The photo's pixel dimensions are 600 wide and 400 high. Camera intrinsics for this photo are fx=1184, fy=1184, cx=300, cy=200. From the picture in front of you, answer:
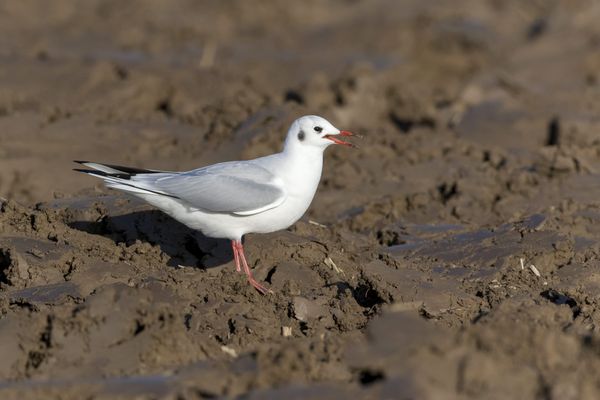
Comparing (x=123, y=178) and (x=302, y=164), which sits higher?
(x=302, y=164)

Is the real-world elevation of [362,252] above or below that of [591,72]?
below

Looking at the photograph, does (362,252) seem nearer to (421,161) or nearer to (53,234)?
(53,234)

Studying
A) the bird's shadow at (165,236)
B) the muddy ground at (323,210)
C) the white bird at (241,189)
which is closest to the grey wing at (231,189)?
the white bird at (241,189)

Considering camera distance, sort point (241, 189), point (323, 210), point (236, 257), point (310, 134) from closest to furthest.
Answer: point (241, 189), point (236, 257), point (310, 134), point (323, 210)

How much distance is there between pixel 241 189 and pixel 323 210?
113 inches

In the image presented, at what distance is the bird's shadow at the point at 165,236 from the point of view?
8.95 metres

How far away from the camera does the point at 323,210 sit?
11172 millimetres

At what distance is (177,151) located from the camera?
1261cm

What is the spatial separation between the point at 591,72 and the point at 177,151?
7.19m

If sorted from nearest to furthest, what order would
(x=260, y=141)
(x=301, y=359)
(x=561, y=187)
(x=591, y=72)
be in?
(x=301, y=359), (x=561, y=187), (x=260, y=141), (x=591, y=72)

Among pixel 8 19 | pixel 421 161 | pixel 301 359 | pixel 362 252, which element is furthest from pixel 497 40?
pixel 301 359

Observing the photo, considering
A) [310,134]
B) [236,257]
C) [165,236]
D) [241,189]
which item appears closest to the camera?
[241,189]

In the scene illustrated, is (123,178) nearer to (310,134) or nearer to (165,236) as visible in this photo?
(165,236)

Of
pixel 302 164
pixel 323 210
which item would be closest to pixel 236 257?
pixel 302 164
